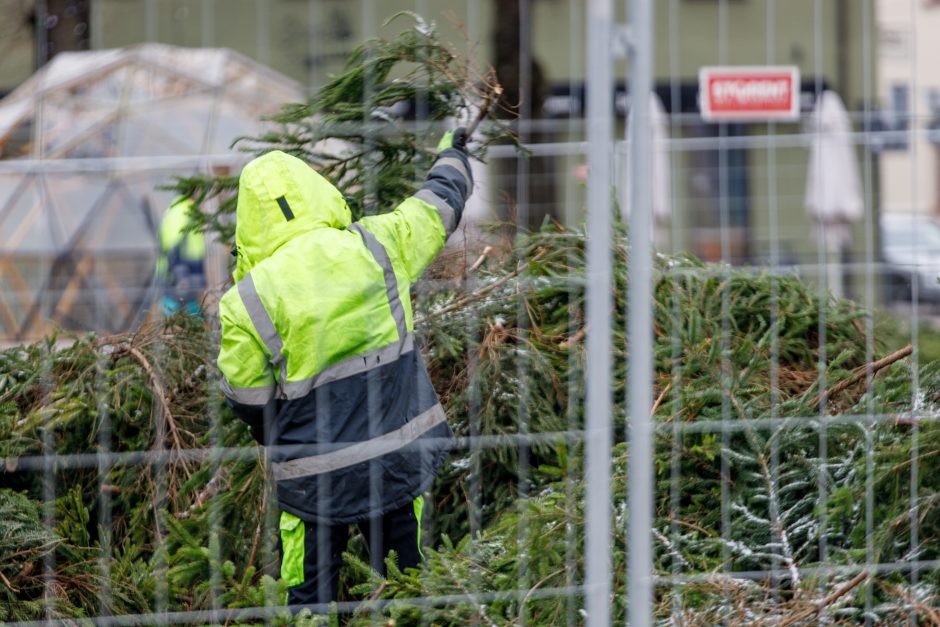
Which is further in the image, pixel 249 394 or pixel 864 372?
pixel 864 372

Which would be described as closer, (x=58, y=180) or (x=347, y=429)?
(x=347, y=429)

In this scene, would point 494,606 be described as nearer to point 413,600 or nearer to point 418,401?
point 413,600

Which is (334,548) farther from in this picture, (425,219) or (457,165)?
(457,165)

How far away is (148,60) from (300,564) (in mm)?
8416

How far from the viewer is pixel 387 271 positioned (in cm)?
335

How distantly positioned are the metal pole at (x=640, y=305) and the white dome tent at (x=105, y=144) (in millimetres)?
7137

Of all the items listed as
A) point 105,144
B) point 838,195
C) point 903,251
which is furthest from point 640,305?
point 105,144

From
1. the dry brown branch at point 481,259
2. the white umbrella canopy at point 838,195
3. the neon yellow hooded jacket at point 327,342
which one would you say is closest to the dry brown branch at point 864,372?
the neon yellow hooded jacket at point 327,342

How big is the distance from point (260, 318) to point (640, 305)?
4.00 ft

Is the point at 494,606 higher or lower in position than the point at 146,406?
lower

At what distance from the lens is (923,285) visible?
6.81m

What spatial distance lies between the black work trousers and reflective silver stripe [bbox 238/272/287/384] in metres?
0.51

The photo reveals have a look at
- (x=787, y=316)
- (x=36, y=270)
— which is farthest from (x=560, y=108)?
(x=787, y=316)

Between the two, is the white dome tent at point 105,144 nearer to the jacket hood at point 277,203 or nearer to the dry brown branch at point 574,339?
the dry brown branch at point 574,339
